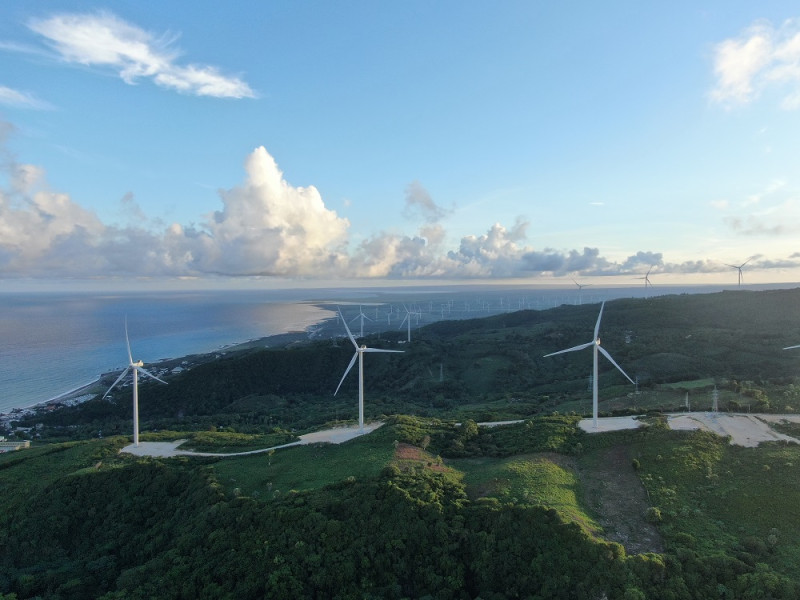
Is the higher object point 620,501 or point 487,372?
point 620,501

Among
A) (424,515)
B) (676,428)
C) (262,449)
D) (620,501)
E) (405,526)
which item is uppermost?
(676,428)

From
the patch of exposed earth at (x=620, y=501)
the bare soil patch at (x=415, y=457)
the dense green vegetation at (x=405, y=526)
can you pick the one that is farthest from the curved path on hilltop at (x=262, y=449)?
the patch of exposed earth at (x=620, y=501)

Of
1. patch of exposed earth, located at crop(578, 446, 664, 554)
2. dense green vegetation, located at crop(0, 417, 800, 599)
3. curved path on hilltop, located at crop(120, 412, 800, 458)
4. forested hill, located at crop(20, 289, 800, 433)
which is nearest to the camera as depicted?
dense green vegetation, located at crop(0, 417, 800, 599)

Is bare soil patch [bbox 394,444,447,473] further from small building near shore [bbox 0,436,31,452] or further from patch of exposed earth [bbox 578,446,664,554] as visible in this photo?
small building near shore [bbox 0,436,31,452]

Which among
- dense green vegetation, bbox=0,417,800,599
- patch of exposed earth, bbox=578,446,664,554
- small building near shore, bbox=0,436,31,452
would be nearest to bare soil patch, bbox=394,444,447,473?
dense green vegetation, bbox=0,417,800,599

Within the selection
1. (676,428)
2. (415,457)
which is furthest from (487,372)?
(415,457)

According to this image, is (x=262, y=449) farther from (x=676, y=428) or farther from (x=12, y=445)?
(x=12, y=445)
